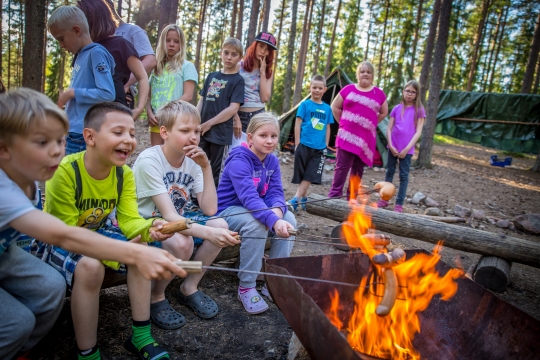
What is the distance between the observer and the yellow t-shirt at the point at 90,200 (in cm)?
193

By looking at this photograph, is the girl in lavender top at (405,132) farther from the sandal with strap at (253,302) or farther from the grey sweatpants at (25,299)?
the grey sweatpants at (25,299)

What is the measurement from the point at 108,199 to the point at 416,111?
5101mm

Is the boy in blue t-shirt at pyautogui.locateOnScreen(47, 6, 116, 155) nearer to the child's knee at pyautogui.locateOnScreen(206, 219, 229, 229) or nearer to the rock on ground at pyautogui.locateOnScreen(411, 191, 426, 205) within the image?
the child's knee at pyautogui.locateOnScreen(206, 219, 229, 229)

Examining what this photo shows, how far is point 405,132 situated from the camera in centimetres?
580

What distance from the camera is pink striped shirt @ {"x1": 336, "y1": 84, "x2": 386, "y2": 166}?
5.10 metres

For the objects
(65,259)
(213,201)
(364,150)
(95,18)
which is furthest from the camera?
(364,150)

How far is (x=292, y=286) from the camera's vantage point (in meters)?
1.74

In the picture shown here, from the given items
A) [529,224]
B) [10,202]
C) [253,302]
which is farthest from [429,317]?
[529,224]

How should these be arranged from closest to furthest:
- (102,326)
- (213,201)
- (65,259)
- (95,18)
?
(65,259)
(102,326)
(213,201)
(95,18)

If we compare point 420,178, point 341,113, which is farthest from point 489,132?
point 341,113

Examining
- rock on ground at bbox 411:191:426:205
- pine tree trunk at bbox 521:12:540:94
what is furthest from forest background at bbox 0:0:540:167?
rock on ground at bbox 411:191:426:205

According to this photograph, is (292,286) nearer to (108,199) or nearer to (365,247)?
(365,247)

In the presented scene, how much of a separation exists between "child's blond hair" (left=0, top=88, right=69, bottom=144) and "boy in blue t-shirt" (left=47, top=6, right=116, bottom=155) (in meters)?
1.47

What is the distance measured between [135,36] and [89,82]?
106 cm
